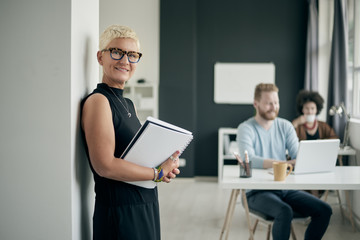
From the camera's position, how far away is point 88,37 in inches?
63.3

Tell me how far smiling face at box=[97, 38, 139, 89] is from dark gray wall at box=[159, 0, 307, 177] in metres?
4.50

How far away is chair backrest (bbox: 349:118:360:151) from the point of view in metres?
4.15

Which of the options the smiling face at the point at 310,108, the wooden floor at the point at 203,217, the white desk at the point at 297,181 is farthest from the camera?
the smiling face at the point at 310,108

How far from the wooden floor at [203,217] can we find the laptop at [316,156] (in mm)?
1031

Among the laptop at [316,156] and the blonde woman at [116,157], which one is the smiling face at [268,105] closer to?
the laptop at [316,156]

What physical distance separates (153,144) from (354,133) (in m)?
3.45

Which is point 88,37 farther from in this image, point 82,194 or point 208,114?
point 208,114

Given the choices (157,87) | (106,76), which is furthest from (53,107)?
(157,87)

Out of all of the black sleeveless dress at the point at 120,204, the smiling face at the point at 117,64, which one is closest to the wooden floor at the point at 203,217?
the black sleeveless dress at the point at 120,204

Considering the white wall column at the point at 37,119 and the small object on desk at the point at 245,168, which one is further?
the small object on desk at the point at 245,168

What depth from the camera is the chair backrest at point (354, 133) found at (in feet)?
13.6

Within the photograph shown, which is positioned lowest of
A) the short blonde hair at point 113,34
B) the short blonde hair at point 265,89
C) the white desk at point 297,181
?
the white desk at point 297,181

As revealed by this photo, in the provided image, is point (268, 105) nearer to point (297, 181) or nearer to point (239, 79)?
point (297, 181)

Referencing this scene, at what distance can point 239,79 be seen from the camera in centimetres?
620
